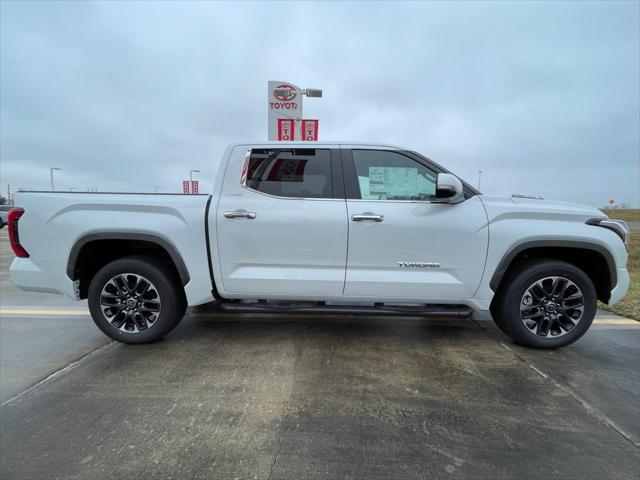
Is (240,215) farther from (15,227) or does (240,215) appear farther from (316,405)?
(15,227)

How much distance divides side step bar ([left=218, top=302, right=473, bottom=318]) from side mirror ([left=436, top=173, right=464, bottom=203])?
104cm

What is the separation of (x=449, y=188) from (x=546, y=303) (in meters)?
1.52

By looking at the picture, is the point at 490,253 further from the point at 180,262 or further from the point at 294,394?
the point at 180,262

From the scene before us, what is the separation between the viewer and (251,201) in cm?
321

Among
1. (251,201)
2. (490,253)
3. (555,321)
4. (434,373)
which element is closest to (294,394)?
(434,373)

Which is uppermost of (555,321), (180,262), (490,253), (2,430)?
(490,253)

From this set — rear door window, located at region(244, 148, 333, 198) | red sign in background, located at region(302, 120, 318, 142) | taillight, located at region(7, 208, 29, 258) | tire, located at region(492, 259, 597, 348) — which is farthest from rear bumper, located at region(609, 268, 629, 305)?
red sign in background, located at region(302, 120, 318, 142)

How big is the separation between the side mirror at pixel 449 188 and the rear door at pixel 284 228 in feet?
2.95

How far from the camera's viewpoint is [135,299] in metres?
→ 3.29

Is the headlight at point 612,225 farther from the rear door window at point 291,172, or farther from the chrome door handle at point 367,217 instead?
the rear door window at point 291,172

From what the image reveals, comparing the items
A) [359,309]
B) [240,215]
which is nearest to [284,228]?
[240,215]

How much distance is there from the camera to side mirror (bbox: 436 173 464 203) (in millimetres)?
2962

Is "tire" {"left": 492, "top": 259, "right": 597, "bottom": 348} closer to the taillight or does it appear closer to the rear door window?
the rear door window

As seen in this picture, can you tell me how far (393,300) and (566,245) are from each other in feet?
5.60
